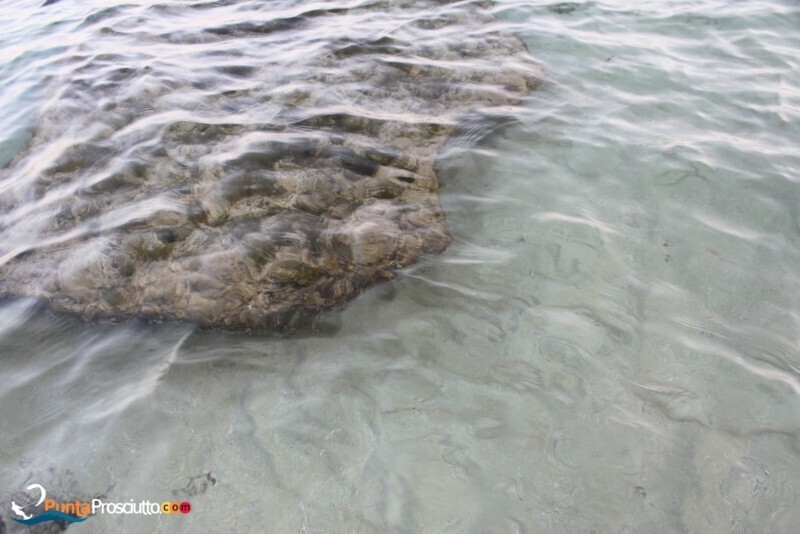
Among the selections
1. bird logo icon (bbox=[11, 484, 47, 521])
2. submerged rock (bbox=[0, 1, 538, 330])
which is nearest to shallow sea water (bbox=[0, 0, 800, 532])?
bird logo icon (bbox=[11, 484, 47, 521])

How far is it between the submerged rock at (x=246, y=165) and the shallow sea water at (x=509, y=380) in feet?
0.80

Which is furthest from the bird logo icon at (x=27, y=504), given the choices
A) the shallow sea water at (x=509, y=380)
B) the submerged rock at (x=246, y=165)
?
the submerged rock at (x=246, y=165)

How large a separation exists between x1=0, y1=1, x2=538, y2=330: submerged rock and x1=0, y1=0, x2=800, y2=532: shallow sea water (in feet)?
0.80

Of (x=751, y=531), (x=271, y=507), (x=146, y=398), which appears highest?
(x=146, y=398)

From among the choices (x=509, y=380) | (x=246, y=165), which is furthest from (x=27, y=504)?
(x=246, y=165)

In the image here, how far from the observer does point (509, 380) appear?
9.05ft

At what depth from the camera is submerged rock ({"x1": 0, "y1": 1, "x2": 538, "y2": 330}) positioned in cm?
331

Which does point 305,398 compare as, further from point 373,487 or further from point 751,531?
point 751,531

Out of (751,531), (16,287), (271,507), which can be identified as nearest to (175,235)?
(16,287)

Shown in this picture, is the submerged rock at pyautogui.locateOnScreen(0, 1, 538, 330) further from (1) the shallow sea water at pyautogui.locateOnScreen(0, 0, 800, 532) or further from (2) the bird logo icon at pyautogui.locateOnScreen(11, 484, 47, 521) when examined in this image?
(2) the bird logo icon at pyautogui.locateOnScreen(11, 484, 47, 521)

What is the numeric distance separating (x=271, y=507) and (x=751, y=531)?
83.5 inches

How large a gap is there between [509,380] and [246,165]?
2.73 meters

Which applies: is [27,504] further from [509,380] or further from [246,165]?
[246,165]

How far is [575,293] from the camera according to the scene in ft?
10.4
